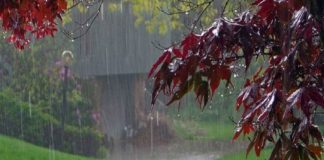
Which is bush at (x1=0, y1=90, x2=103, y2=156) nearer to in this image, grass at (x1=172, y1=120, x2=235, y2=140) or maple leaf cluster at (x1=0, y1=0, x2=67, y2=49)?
grass at (x1=172, y1=120, x2=235, y2=140)

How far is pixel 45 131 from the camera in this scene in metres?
13.1

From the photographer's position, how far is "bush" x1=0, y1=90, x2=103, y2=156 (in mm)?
12953

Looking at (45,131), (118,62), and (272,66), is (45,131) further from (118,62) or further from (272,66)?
(272,66)

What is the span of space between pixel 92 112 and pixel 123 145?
3.54 feet

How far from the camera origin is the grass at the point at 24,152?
37.2 feet

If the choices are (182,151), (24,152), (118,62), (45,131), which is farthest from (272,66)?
(118,62)

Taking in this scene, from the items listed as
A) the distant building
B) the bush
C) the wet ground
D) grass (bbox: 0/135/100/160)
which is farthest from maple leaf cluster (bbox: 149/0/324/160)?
the distant building

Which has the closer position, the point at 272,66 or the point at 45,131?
the point at 272,66

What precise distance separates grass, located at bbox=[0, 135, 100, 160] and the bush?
0.60m

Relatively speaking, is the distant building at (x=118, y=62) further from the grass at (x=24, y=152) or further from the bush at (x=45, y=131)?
the grass at (x=24, y=152)

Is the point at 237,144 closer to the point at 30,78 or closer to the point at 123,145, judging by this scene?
the point at 123,145

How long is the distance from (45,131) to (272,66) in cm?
1081

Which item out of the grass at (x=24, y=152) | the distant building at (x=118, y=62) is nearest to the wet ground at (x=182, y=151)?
the distant building at (x=118, y=62)

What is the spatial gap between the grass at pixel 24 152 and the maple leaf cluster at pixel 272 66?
29.6 ft
